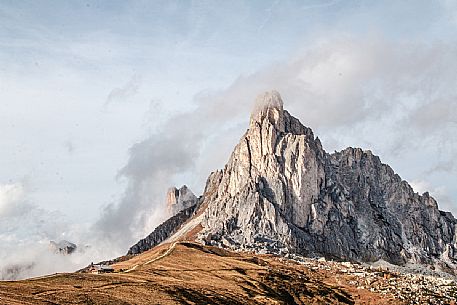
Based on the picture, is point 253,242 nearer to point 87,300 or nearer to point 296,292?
point 296,292

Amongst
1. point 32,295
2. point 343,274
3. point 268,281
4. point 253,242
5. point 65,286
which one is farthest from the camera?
point 253,242

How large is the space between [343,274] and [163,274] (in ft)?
195

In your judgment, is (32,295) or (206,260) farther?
(206,260)

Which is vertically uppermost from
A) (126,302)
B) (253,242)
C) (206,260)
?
(253,242)

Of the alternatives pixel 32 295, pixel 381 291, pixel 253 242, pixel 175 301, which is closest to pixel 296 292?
pixel 381 291

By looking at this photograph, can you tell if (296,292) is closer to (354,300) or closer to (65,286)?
(354,300)

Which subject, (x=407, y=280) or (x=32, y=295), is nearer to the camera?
(x=32, y=295)

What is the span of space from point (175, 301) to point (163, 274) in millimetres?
23743

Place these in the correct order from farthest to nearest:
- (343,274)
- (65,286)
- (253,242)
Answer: (253,242)
(343,274)
(65,286)

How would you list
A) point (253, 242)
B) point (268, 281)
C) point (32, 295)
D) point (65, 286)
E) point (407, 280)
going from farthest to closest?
point (253, 242), point (407, 280), point (268, 281), point (65, 286), point (32, 295)

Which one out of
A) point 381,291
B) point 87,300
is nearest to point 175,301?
point 87,300

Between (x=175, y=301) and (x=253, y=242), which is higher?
(x=253, y=242)

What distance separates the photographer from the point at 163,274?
92750 mm

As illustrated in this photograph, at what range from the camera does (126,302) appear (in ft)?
210
